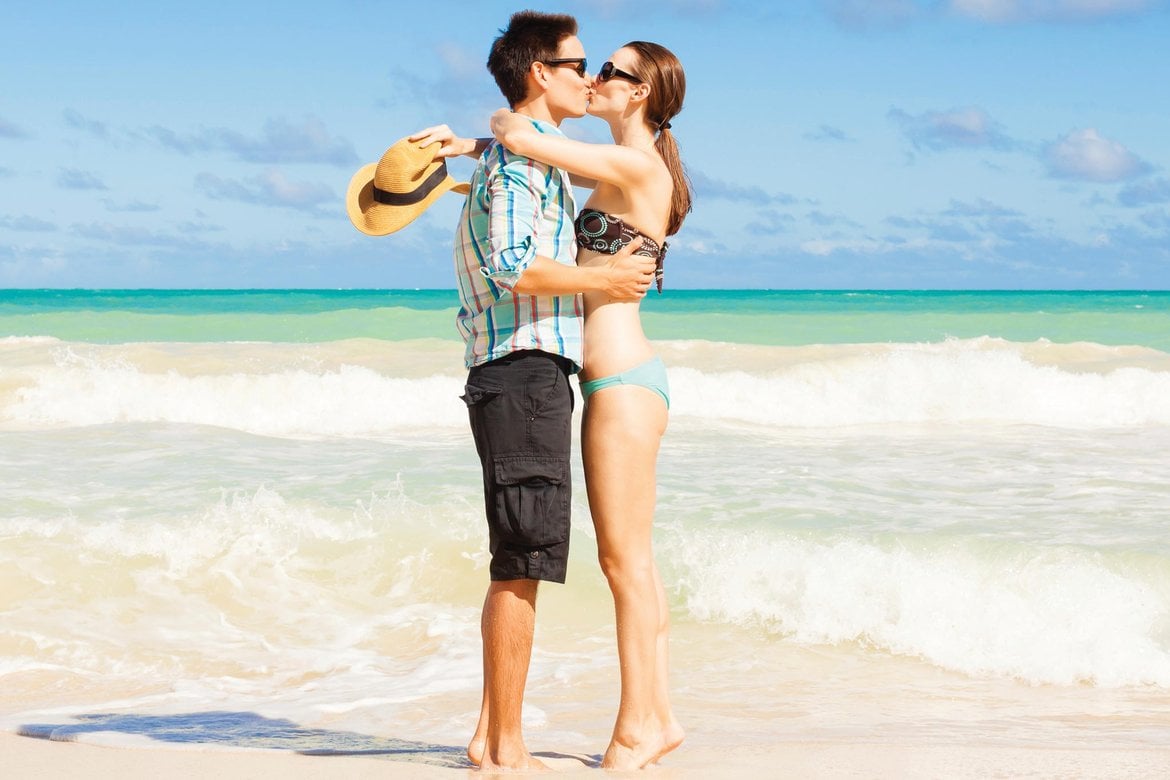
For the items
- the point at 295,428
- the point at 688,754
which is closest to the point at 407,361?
the point at 295,428

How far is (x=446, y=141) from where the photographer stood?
358 centimetres

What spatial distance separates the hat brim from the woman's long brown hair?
594 millimetres

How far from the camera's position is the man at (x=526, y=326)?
3.21m

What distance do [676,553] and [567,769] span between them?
3.28 metres

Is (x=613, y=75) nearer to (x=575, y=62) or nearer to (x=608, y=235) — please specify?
(x=575, y=62)

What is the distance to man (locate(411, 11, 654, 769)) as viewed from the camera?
A: 3.21 m

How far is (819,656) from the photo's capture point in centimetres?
549

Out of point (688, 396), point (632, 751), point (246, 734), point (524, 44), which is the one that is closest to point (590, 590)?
point (246, 734)

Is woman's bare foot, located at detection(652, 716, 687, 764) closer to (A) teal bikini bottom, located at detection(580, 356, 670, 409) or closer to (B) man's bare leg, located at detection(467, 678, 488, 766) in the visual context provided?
(B) man's bare leg, located at detection(467, 678, 488, 766)

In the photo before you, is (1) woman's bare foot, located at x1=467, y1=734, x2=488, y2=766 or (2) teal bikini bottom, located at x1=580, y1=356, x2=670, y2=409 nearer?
(2) teal bikini bottom, located at x1=580, y1=356, x2=670, y2=409

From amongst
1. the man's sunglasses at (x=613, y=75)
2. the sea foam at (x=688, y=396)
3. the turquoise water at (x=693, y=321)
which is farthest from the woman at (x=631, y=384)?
the turquoise water at (x=693, y=321)

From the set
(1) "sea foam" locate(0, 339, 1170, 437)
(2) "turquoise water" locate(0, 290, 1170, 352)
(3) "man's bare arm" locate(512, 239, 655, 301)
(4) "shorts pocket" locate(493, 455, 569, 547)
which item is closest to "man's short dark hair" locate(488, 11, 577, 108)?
(3) "man's bare arm" locate(512, 239, 655, 301)

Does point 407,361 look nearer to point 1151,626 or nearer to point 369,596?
point 369,596

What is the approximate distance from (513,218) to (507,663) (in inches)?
49.7
